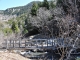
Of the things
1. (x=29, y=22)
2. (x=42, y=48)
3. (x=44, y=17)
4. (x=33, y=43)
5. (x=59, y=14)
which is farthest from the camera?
(x=29, y=22)

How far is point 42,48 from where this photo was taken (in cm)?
1588

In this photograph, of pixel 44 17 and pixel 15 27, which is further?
pixel 15 27

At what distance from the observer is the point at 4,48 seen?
1591 centimetres

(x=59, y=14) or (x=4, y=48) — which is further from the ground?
(x=59, y=14)

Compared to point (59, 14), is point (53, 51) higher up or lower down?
lower down

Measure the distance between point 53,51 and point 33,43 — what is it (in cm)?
216

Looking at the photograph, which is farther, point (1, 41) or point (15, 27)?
point (15, 27)

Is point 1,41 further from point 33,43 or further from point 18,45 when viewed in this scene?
point 33,43

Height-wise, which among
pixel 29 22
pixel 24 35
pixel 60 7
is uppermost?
pixel 60 7

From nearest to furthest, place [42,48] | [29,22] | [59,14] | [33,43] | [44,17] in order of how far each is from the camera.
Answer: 1. [42,48]
2. [33,43]
3. [59,14]
4. [44,17]
5. [29,22]

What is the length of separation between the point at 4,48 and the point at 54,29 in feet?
22.2

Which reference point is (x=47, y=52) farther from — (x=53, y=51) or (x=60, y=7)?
(x=60, y=7)

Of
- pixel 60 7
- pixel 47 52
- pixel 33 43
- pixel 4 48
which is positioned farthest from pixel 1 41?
pixel 60 7

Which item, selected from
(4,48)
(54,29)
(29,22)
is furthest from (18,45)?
(29,22)
